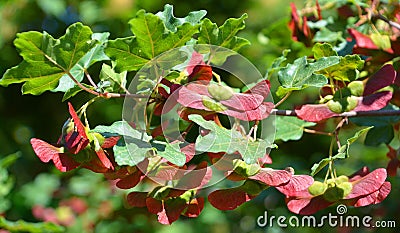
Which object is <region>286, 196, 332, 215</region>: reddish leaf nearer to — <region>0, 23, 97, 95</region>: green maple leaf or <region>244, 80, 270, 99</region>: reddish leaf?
<region>244, 80, 270, 99</region>: reddish leaf

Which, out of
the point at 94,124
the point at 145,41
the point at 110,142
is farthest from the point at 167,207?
the point at 94,124

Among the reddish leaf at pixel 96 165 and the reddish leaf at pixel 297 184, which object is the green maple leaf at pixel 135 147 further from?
the reddish leaf at pixel 297 184

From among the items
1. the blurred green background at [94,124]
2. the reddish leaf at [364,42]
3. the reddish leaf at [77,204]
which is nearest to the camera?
the reddish leaf at [364,42]

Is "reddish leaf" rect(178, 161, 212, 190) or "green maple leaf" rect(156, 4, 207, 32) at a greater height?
"green maple leaf" rect(156, 4, 207, 32)

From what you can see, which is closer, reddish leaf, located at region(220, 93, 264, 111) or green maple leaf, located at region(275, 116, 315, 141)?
reddish leaf, located at region(220, 93, 264, 111)

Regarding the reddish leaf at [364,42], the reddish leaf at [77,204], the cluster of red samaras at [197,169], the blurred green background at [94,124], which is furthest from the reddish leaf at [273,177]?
the reddish leaf at [77,204]

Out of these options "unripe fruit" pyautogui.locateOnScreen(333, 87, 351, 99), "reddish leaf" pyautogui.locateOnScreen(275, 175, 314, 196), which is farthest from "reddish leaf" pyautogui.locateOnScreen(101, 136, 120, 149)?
"unripe fruit" pyautogui.locateOnScreen(333, 87, 351, 99)

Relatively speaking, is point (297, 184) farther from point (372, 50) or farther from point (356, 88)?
point (372, 50)
